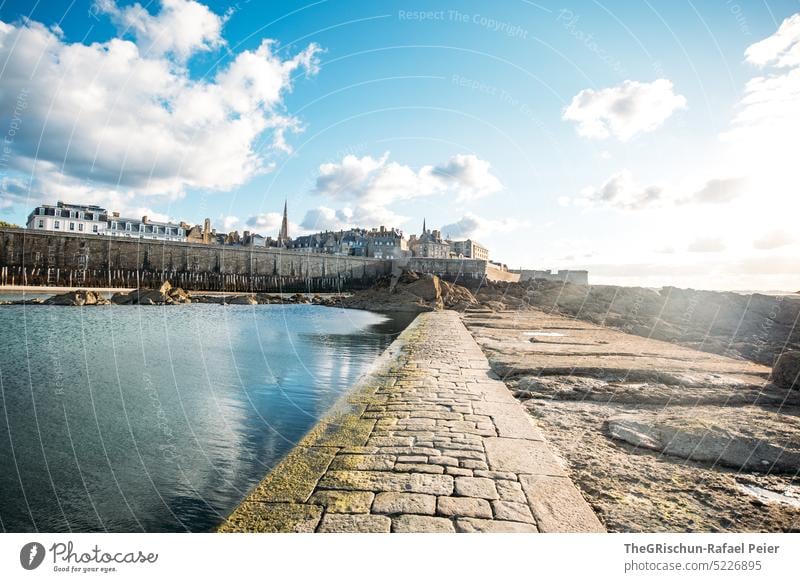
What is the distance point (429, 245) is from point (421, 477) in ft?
327

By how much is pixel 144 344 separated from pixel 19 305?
64.5 feet

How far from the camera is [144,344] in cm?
1438

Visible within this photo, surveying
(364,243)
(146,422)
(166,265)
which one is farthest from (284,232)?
(146,422)

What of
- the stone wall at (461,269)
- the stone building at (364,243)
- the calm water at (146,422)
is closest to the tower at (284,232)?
the stone building at (364,243)

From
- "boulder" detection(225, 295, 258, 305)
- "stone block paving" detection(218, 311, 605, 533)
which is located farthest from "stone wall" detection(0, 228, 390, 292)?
"stone block paving" detection(218, 311, 605, 533)

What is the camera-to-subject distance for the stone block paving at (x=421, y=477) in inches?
99.7

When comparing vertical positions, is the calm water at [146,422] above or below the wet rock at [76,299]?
above

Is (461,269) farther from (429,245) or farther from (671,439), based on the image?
(671,439)

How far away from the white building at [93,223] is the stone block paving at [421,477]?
69.6 metres

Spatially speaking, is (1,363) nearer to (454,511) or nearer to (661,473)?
(454,511)

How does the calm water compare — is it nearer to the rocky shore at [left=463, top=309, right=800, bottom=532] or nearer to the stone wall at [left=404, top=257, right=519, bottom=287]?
the rocky shore at [left=463, top=309, right=800, bottom=532]

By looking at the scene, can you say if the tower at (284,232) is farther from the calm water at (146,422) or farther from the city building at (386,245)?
the calm water at (146,422)

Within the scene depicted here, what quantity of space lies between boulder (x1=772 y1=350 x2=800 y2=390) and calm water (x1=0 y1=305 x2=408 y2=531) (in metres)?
7.49

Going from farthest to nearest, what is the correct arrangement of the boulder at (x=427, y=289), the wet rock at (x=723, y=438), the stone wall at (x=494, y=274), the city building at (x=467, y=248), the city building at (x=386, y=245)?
the city building at (x=467, y=248) < the city building at (x=386, y=245) < the stone wall at (x=494, y=274) < the boulder at (x=427, y=289) < the wet rock at (x=723, y=438)
